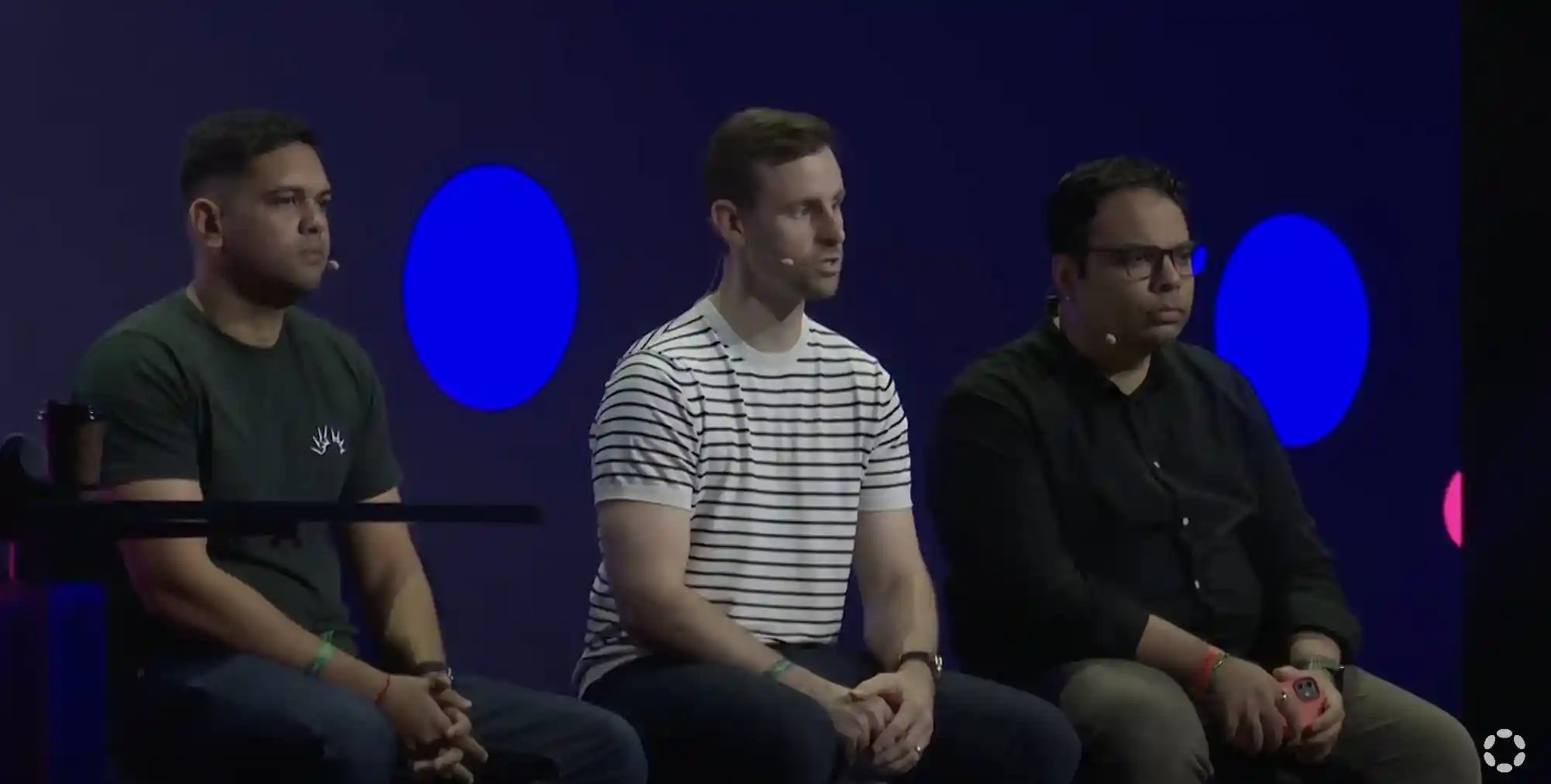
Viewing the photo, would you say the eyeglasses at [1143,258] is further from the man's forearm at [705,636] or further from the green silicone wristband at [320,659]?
the green silicone wristband at [320,659]

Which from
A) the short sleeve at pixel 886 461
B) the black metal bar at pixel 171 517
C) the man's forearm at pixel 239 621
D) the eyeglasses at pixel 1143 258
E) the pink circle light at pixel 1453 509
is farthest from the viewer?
the pink circle light at pixel 1453 509

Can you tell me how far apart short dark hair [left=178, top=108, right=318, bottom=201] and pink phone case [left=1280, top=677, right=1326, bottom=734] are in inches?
67.6

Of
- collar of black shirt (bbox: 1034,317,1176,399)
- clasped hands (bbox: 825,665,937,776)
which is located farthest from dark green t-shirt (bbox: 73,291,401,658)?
collar of black shirt (bbox: 1034,317,1176,399)

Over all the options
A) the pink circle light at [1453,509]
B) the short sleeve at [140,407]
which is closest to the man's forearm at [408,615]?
the short sleeve at [140,407]

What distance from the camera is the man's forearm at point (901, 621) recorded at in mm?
3027

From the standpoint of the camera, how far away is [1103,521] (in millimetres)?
3244

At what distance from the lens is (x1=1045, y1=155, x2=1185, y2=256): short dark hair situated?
3367 millimetres

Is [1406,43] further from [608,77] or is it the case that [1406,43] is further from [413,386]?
[413,386]

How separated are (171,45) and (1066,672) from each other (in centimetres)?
173

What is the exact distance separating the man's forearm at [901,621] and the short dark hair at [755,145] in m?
0.65

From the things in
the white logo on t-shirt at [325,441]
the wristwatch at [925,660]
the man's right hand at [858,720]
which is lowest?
the man's right hand at [858,720]

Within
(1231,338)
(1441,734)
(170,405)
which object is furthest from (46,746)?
(1231,338)

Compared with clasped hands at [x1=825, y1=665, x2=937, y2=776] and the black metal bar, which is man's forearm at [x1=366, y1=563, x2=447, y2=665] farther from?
the black metal bar

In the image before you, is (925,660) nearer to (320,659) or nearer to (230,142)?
(320,659)
